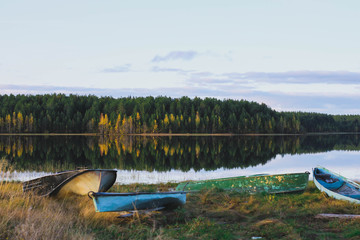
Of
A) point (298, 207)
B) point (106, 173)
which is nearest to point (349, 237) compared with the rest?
point (298, 207)

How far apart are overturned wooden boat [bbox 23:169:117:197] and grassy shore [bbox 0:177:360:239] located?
0.36 metres

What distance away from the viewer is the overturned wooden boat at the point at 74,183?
13098 mm

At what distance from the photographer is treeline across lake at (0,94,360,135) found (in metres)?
144

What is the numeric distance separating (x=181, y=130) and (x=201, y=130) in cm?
836

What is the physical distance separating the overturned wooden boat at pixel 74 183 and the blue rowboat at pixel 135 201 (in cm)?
195

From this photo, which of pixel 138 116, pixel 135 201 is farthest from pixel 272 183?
pixel 138 116

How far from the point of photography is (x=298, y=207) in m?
13.0

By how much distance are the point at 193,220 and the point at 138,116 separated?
136214mm

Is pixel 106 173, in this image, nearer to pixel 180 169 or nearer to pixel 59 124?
pixel 180 169

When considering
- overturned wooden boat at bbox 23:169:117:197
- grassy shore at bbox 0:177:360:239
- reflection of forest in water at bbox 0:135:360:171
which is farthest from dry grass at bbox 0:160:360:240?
reflection of forest in water at bbox 0:135:360:171

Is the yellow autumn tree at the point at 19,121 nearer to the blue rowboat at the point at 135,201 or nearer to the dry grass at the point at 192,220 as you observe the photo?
the dry grass at the point at 192,220

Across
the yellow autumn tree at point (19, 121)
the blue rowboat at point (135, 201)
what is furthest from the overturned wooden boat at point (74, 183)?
the yellow autumn tree at point (19, 121)

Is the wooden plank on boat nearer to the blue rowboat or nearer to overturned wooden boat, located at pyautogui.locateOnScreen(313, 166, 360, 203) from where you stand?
overturned wooden boat, located at pyautogui.locateOnScreen(313, 166, 360, 203)

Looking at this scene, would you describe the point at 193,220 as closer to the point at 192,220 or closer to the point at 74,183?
the point at 192,220
